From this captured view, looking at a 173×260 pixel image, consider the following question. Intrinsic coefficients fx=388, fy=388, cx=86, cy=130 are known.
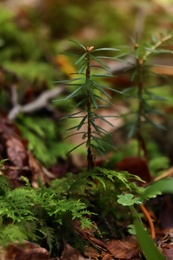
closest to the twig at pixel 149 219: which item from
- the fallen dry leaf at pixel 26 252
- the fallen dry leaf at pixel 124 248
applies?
the fallen dry leaf at pixel 124 248

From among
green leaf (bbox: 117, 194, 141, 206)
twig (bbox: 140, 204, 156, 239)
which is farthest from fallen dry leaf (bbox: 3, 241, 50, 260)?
twig (bbox: 140, 204, 156, 239)

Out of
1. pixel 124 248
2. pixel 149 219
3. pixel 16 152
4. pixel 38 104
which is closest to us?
pixel 124 248

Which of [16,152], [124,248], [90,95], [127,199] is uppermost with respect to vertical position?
[90,95]

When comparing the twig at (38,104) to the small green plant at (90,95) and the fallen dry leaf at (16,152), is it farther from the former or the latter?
the small green plant at (90,95)

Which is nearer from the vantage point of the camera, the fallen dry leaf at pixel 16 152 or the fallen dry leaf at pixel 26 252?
the fallen dry leaf at pixel 26 252

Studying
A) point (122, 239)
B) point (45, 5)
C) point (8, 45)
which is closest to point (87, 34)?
point (45, 5)

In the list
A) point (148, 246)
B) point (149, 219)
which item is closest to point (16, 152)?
point (149, 219)

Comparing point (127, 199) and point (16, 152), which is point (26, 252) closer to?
point (127, 199)

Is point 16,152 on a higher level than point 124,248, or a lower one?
higher
